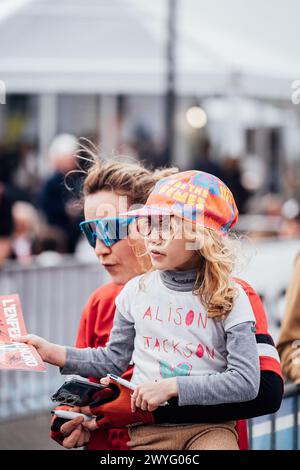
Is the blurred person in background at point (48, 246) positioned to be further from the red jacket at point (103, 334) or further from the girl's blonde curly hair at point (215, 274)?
the girl's blonde curly hair at point (215, 274)

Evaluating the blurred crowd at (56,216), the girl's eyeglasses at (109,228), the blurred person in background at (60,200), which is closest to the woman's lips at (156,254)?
the girl's eyeglasses at (109,228)

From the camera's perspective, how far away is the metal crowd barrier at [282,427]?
2674 millimetres

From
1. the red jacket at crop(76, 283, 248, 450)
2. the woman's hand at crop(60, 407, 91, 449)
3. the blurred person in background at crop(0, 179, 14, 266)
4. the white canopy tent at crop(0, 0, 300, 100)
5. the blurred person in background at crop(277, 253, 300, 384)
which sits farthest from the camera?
the white canopy tent at crop(0, 0, 300, 100)

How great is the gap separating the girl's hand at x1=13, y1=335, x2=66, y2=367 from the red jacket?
0.20 m

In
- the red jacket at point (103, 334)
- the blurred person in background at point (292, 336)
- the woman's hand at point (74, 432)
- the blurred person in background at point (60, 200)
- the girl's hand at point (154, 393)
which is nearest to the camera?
the girl's hand at point (154, 393)

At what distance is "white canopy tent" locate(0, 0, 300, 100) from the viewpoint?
7.71 m

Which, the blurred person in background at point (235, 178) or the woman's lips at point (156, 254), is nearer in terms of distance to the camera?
the woman's lips at point (156, 254)

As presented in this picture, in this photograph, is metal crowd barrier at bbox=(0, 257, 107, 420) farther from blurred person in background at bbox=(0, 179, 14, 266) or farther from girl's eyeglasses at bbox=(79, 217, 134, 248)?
girl's eyeglasses at bbox=(79, 217, 134, 248)

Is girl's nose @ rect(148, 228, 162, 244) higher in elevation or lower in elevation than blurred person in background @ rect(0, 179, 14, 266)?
higher

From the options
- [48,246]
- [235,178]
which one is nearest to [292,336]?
[48,246]

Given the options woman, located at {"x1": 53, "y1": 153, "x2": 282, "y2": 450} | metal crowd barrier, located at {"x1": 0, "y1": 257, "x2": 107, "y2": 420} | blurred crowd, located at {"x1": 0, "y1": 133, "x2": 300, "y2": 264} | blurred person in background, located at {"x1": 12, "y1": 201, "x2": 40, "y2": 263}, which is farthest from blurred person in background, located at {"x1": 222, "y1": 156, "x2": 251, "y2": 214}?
woman, located at {"x1": 53, "y1": 153, "x2": 282, "y2": 450}

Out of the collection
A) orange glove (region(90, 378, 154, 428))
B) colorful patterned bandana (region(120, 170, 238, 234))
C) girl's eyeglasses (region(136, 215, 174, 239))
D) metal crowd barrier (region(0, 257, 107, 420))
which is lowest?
metal crowd barrier (region(0, 257, 107, 420))

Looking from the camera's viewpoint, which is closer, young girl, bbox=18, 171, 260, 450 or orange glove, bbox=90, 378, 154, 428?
young girl, bbox=18, 171, 260, 450

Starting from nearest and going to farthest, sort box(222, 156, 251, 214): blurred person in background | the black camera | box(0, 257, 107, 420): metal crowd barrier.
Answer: the black camera
box(0, 257, 107, 420): metal crowd barrier
box(222, 156, 251, 214): blurred person in background
